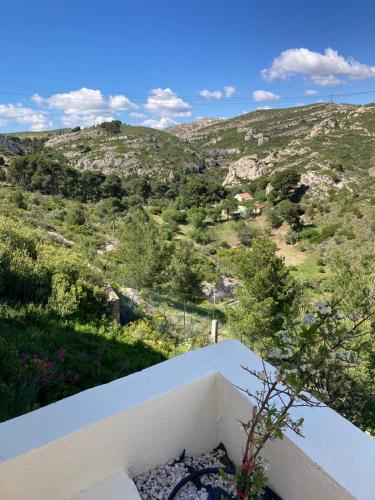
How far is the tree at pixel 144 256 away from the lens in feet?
52.9

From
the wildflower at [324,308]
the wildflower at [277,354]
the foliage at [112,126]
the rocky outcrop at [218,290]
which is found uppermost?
the foliage at [112,126]

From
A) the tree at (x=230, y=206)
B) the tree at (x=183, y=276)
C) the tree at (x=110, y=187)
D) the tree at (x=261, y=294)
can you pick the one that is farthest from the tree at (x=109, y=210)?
the tree at (x=261, y=294)

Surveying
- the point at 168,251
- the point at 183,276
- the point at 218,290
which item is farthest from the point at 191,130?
the point at 183,276

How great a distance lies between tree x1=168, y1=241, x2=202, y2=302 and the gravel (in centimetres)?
1505

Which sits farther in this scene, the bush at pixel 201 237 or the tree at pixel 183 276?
the bush at pixel 201 237

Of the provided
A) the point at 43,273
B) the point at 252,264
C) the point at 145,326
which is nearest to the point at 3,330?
the point at 43,273

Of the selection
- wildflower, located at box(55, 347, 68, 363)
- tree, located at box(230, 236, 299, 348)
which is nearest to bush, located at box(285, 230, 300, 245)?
tree, located at box(230, 236, 299, 348)

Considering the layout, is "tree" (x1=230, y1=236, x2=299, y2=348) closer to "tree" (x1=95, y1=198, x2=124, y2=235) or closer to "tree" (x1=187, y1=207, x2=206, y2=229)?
"tree" (x1=95, y1=198, x2=124, y2=235)

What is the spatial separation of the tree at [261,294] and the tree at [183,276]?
4.05 metres

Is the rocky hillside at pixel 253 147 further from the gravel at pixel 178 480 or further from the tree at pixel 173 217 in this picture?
the gravel at pixel 178 480

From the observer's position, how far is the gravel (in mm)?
1521

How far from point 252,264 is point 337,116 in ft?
199

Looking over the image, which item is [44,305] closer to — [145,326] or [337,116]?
[145,326]

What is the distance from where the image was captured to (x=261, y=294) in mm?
12383
